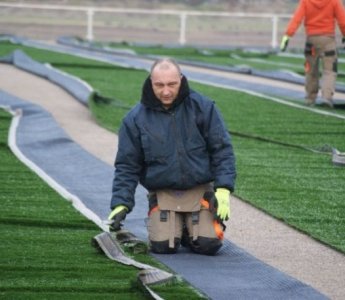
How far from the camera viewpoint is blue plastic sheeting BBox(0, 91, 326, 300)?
799cm

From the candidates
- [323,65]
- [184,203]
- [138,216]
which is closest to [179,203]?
[184,203]

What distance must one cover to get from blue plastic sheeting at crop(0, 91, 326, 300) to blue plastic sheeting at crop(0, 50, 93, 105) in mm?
2491

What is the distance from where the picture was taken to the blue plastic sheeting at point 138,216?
7.99 metres

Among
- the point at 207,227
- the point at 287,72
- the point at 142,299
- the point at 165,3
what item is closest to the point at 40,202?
the point at 207,227

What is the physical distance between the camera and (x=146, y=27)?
6700 centimetres

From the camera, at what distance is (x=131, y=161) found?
9281 millimetres

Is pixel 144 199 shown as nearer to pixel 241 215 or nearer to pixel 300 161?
pixel 241 215

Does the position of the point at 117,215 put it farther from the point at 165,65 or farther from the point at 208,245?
the point at 165,65

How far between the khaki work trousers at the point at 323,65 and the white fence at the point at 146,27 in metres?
22.1

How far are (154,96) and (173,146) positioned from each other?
1.18 feet

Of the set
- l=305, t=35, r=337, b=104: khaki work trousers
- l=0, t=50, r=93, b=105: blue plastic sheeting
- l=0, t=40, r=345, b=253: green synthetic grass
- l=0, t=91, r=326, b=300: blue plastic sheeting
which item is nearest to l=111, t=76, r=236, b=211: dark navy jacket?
l=0, t=91, r=326, b=300: blue plastic sheeting

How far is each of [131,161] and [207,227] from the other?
2.22 ft

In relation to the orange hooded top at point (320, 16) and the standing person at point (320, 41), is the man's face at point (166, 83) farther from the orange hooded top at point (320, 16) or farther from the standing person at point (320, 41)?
the orange hooded top at point (320, 16)

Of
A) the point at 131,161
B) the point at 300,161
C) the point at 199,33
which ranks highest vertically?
the point at 131,161
